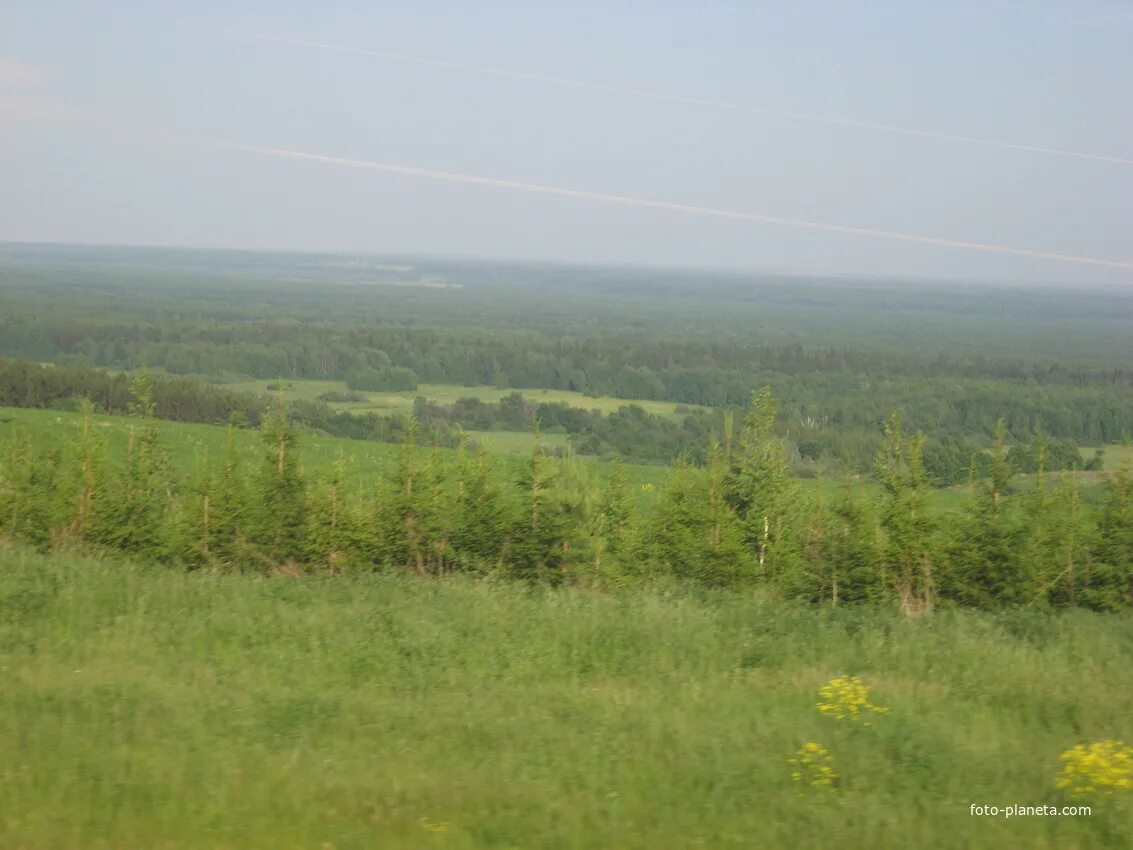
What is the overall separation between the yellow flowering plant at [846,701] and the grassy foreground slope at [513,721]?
3.9 inches

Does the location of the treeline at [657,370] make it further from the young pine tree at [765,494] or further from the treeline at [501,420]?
the young pine tree at [765,494]

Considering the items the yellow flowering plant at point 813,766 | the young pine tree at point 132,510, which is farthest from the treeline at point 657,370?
the yellow flowering plant at point 813,766

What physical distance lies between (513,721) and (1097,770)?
3129 millimetres

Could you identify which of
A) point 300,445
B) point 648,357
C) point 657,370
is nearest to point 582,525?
point 300,445

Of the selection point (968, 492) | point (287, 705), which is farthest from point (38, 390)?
point (287, 705)

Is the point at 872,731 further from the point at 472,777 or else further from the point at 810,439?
the point at 810,439

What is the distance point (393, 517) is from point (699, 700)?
27.4 ft

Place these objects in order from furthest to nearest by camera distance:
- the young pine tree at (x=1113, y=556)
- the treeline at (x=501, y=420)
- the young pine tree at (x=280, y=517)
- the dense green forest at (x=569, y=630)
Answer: the treeline at (x=501, y=420) < the young pine tree at (x=280, y=517) < the young pine tree at (x=1113, y=556) < the dense green forest at (x=569, y=630)

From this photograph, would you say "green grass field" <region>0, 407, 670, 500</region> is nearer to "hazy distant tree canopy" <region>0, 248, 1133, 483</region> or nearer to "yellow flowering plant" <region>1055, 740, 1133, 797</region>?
"hazy distant tree canopy" <region>0, 248, 1133, 483</region>

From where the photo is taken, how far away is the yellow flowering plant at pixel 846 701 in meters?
6.84

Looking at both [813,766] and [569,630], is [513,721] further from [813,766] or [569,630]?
[569,630]

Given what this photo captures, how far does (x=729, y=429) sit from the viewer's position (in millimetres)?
16688

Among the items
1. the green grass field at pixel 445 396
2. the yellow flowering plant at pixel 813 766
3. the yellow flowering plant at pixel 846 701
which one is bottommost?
the green grass field at pixel 445 396

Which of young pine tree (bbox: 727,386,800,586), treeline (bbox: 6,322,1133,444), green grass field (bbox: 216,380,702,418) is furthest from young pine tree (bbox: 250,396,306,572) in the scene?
green grass field (bbox: 216,380,702,418)
